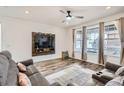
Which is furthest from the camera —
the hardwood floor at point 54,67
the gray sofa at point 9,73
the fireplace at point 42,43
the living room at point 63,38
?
the fireplace at point 42,43

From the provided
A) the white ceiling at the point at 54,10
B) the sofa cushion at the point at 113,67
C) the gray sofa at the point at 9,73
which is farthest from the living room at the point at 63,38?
the gray sofa at the point at 9,73

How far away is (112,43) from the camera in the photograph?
4.57 metres

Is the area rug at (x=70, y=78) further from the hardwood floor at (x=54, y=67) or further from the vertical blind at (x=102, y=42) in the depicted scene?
the vertical blind at (x=102, y=42)

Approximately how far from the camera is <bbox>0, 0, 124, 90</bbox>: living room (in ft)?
12.5

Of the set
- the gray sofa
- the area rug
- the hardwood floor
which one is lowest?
the area rug

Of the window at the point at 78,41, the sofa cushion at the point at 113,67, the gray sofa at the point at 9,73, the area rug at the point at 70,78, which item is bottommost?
the area rug at the point at 70,78

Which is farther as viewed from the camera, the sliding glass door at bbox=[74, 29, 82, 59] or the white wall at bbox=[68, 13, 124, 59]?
the sliding glass door at bbox=[74, 29, 82, 59]

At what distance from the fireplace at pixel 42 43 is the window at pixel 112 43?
302cm

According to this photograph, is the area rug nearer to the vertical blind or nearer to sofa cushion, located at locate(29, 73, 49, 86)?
sofa cushion, located at locate(29, 73, 49, 86)

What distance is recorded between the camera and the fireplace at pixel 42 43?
5.43 meters

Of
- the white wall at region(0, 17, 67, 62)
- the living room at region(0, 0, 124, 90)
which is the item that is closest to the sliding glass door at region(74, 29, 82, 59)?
the living room at region(0, 0, 124, 90)

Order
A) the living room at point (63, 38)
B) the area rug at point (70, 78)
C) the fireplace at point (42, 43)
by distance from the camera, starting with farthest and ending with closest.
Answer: the fireplace at point (42, 43) < the living room at point (63, 38) < the area rug at point (70, 78)
